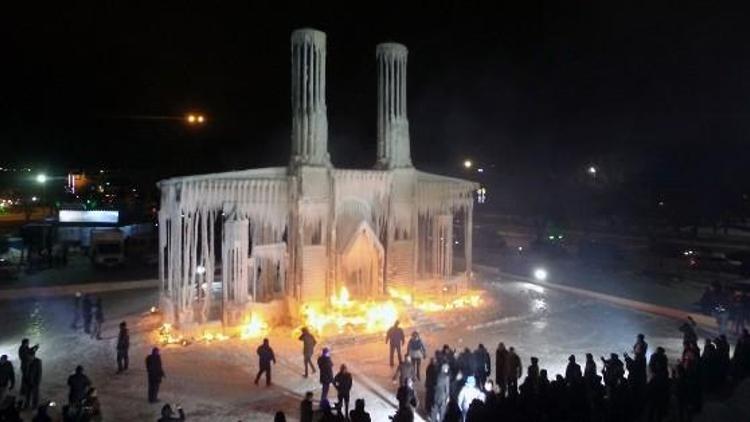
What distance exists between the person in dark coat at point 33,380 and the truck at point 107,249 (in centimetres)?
2722

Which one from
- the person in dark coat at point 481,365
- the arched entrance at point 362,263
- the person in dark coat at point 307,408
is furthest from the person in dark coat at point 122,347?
the arched entrance at point 362,263

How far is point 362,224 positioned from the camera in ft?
87.2

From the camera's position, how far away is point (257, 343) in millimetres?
21812

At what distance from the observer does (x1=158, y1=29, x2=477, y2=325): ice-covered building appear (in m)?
22.9

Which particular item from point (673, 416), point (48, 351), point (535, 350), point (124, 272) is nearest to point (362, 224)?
point (535, 350)

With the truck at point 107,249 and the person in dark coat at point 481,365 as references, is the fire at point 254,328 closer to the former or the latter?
the person in dark coat at point 481,365

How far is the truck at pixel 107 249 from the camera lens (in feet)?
133

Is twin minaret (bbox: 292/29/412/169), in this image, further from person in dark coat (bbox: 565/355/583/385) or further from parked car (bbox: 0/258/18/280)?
parked car (bbox: 0/258/18/280)

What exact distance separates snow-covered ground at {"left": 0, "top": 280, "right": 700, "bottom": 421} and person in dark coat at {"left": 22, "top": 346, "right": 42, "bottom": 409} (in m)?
0.79

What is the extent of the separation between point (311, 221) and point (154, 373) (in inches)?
451

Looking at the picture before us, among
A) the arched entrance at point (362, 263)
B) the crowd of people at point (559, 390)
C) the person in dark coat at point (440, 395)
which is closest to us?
the crowd of people at point (559, 390)

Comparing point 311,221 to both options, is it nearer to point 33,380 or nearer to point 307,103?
point 307,103

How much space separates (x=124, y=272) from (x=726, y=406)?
1370 inches

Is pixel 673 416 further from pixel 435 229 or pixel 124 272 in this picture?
pixel 124 272
